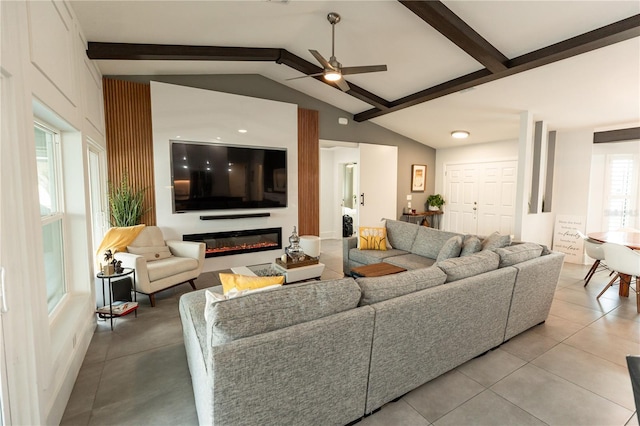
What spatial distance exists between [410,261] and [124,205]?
400cm

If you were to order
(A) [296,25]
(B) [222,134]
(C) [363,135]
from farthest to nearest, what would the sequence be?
(C) [363,135] < (B) [222,134] < (A) [296,25]

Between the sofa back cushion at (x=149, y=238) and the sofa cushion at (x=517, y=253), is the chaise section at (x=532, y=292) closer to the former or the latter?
the sofa cushion at (x=517, y=253)

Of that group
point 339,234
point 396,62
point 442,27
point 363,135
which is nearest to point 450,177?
point 363,135

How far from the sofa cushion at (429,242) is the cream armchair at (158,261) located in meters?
3.04

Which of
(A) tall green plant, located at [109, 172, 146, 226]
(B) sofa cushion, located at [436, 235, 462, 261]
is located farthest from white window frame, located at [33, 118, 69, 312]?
(B) sofa cushion, located at [436, 235, 462, 261]

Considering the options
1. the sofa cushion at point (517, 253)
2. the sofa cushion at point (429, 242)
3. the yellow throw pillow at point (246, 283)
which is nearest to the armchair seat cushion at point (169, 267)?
the yellow throw pillow at point (246, 283)

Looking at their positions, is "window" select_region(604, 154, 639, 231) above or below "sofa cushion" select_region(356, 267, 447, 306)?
above

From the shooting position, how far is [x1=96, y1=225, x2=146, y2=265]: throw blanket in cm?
362

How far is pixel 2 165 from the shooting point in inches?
55.6

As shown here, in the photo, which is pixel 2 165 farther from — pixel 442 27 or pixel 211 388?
pixel 442 27

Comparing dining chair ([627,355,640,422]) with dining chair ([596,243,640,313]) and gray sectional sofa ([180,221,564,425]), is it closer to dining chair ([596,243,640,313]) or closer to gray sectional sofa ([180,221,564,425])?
gray sectional sofa ([180,221,564,425])

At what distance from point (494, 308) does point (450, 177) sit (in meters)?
5.86

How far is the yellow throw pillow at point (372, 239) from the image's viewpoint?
453 centimetres

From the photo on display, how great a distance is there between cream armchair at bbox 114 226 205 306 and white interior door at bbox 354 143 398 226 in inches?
151
